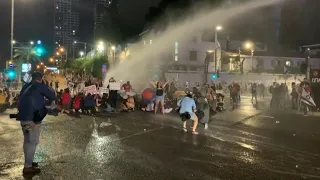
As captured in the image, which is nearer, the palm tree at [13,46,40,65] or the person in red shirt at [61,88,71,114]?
the person in red shirt at [61,88,71,114]

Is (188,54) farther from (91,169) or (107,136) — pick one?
(91,169)

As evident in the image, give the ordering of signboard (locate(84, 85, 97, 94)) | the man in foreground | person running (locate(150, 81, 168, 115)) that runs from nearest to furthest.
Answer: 1. the man in foreground
2. person running (locate(150, 81, 168, 115))
3. signboard (locate(84, 85, 97, 94))

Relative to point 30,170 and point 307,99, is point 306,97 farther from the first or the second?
point 30,170

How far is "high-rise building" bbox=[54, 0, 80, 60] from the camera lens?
159m

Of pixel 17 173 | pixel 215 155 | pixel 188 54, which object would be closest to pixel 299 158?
pixel 215 155

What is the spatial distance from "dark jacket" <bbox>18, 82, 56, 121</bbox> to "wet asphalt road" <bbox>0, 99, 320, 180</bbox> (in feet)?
3.48

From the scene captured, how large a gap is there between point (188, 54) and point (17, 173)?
175 ft

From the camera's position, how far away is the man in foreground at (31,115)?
262 inches

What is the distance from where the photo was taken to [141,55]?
62219 millimetres

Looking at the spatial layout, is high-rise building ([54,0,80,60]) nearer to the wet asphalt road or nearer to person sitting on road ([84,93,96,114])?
person sitting on road ([84,93,96,114])

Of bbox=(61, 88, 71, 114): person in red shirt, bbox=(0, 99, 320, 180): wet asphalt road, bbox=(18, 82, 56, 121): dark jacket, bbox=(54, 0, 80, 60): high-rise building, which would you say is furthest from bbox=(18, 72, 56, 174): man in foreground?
bbox=(54, 0, 80, 60): high-rise building

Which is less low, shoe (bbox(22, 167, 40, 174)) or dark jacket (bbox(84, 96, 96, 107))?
dark jacket (bbox(84, 96, 96, 107))

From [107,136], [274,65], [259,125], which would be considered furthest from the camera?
[274,65]

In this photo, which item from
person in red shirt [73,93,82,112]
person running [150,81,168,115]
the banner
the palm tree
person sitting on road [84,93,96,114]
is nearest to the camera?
person sitting on road [84,93,96,114]
